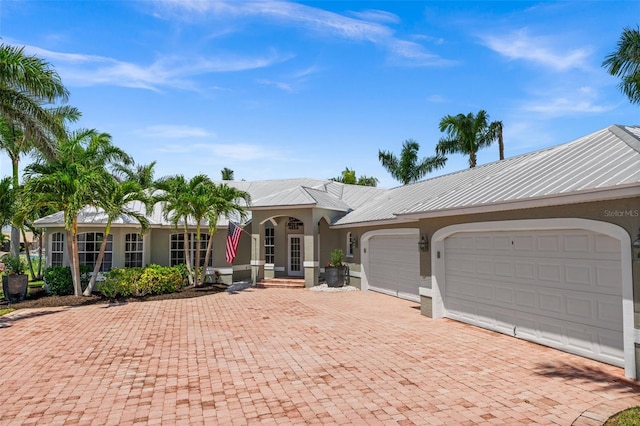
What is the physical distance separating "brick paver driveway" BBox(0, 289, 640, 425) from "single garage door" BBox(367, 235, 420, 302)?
3031 millimetres

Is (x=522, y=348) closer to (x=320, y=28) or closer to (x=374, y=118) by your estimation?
(x=320, y=28)

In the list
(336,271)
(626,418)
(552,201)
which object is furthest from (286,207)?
(626,418)

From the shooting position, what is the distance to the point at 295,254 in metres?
20.4

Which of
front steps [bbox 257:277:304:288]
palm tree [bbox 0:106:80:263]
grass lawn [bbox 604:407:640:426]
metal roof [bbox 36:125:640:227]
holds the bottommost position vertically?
front steps [bbox 257:277:304:288]

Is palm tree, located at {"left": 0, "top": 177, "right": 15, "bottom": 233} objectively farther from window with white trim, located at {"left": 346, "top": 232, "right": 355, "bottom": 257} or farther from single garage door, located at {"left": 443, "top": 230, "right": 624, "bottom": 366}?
single garage door, located at {"left": 443, "top": 230, "right": 624, "bottom": 366}

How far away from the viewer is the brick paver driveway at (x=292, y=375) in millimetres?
4895

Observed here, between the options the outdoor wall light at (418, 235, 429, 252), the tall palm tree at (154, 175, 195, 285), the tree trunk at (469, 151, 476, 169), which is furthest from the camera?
the tree trunk at (469, 151, 476, 169)

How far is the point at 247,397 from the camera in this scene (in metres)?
5.41

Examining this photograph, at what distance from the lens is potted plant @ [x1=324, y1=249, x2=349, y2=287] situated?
1681cm

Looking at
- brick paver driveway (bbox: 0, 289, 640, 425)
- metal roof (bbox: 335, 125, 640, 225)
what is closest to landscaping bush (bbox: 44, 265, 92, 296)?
brick paver driveway (bbox: 0, 289, 640, 425)

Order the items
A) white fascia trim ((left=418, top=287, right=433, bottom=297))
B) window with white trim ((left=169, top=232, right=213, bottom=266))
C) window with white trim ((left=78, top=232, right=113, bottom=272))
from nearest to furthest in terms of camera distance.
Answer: white fascia trim ((left=418, top=287, right=433, bottom=297)) → window with white trim ((left=78, top=232, right=113, bottom=272)) → window with white trim ((left=169, top=232, right=213, bottom=266))

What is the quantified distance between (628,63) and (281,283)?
1725cm

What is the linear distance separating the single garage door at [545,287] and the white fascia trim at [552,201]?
0.74 meters

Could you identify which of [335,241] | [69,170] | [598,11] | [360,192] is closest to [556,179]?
[598,11]
